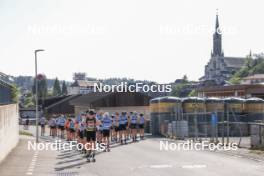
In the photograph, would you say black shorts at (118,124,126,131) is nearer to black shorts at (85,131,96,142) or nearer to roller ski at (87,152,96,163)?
roller ski at (87,152,96,163)

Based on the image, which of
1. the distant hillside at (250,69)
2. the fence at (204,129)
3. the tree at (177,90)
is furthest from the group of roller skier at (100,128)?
the tree at (177,90)

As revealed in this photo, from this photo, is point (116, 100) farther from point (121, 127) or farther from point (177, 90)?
point (177, 90)

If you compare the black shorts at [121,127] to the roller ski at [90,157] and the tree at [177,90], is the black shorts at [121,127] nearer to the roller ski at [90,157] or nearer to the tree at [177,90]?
the roller ski at [90,157]

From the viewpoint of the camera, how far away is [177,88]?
182 meters

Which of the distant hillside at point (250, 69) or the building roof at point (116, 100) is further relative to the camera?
the distant hillside at point (250, 69)

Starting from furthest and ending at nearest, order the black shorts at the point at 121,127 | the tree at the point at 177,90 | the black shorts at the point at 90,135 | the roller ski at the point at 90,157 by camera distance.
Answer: the tree at the point at 177,90 → the black shorts at the point at 121,127 → the black shorts at the point at 90,135 → the roller ski at the point at 90,157

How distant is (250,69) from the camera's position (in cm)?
17362

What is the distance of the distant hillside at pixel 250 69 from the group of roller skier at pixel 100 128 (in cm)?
13356

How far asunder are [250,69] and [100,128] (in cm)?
15865

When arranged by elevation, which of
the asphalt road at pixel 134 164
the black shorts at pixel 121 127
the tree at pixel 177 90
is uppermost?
the tree at pixel 177 90

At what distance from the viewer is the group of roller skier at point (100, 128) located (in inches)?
694

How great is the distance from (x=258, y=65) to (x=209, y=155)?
15567cm

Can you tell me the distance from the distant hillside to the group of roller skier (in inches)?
5258

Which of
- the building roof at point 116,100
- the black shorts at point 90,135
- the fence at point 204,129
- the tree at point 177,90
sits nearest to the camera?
the black shorts at point 90,135
